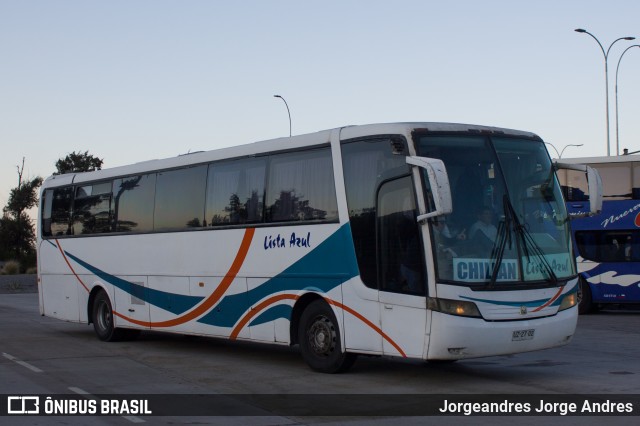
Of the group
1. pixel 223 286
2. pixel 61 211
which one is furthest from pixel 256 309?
pixel 61 211

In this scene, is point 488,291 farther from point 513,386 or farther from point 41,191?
point 41,191

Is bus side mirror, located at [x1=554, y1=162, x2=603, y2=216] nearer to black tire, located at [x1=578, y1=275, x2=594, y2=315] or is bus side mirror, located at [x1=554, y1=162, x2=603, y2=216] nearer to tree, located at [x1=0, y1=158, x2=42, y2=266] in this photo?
black tire, located at [x1=578, y1=275, x2=594, y2=315]

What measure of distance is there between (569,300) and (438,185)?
2.99 meters

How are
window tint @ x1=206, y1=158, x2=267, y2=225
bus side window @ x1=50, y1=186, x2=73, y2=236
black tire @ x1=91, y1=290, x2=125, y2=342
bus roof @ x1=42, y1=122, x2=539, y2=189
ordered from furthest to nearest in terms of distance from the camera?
bus side window @ x1=50, y1=186, x2=73, y2=236, black tire @ x1=91, y1=290, x2=125, y2=342, window tint @ x1=206, y1=158, x2=267, y2=225, bus roof @ x1=42, y1=122, x2=539, y2=189

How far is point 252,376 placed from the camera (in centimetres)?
1312

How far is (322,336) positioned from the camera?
13.0m

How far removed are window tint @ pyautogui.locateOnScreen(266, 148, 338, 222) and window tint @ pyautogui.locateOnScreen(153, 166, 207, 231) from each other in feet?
6.98

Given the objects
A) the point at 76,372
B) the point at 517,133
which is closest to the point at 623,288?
the point at 517,133

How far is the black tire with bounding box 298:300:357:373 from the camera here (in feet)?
42.0

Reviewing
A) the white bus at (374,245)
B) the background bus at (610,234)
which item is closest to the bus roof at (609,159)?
the background bus at (610,234)

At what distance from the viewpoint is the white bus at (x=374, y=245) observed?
11.4 meters

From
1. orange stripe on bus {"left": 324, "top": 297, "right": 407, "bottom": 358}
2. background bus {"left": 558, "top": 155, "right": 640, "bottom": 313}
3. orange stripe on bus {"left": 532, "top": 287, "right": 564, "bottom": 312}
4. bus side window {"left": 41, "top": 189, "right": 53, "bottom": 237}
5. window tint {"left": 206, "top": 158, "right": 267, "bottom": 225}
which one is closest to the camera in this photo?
orange stripe on bus {"left": 324, "top": 297, "right": 407, "bottom": 358}

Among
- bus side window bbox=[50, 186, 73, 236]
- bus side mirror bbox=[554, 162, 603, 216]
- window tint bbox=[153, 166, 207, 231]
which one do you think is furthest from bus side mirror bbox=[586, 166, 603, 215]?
bus side window bbox=[50, 186, 73, 236]

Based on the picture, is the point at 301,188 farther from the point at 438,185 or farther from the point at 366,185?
the point at 438,185
